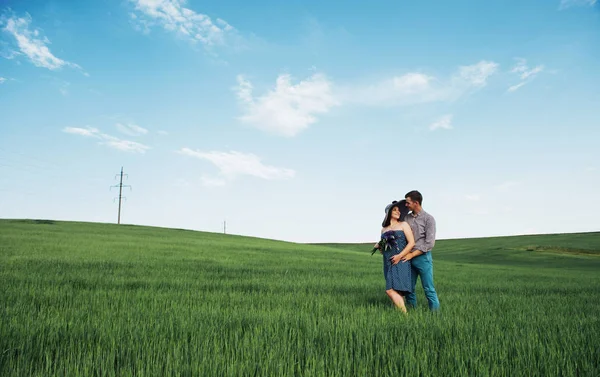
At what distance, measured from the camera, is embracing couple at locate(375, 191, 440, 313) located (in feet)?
20.7

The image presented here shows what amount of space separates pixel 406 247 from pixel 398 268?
387mm

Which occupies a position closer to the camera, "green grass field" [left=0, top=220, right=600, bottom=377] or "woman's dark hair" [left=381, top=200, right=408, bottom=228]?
"green grass field" [left=0, top=220, right=600, bottom=377]

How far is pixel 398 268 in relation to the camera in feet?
20.8

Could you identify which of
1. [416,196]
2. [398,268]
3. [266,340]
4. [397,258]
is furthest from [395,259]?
[266,340]

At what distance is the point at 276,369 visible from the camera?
3.07 meters

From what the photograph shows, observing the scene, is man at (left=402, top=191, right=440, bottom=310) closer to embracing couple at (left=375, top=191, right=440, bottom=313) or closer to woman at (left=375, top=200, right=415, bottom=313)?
embracing couple at (left=375, top=191, right=440, bottom=313)

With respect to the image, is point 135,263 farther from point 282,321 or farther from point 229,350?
point 229,350

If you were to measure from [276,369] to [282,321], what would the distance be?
1933mm

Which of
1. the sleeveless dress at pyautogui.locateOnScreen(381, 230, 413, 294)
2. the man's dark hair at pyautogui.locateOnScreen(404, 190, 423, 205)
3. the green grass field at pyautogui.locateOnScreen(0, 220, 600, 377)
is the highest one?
the man's dark hair at pyautogui.locateOnScreen(404, 190, 423, 205)

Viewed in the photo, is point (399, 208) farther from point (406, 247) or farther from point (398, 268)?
point (398, 268)

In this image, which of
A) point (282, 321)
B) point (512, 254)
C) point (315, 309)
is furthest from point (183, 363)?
point (512, 254)

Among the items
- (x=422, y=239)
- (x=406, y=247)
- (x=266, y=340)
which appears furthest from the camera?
(x=422, y=239)

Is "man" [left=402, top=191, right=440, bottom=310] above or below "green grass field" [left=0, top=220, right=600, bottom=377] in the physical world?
above

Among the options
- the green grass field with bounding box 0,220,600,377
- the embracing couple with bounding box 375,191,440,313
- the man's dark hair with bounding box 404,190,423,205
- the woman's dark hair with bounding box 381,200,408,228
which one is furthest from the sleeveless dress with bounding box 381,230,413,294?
the man's dark hair with bounding box 404,190,423,205
